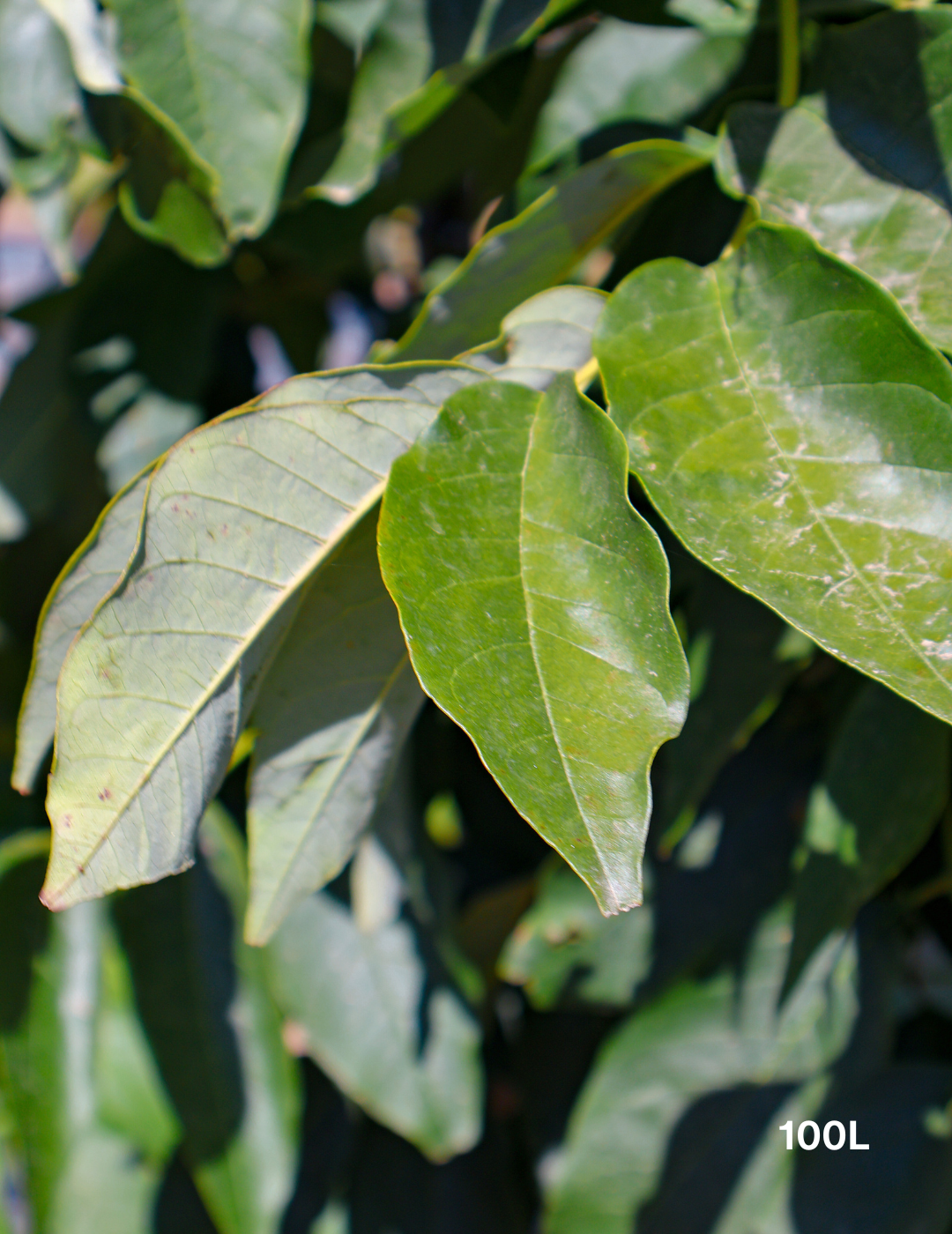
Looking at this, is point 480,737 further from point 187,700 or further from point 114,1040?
point 114,1040

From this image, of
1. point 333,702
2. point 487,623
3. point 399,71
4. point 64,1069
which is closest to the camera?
point 487,623

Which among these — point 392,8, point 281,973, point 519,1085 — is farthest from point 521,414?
point 519,1085

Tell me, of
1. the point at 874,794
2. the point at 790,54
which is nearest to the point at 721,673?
the point at 874,794

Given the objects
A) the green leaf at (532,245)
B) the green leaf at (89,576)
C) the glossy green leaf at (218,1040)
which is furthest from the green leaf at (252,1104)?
the green leaf at (532,245)

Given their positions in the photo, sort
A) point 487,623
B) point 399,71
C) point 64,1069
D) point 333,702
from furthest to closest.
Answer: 1. point 64,1069
2. point 399,71
3. point 333,702
4. point 487,623

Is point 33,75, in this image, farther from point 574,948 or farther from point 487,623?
point 574,948

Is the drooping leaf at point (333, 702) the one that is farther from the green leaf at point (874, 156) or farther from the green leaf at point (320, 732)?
the green leaf at point (874, 156)
